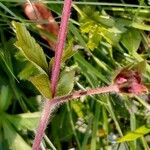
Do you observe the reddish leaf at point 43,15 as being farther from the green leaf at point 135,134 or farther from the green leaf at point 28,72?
the green leaf at point 135,134

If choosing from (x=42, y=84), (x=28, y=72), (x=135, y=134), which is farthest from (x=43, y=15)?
(x=42, y=84)

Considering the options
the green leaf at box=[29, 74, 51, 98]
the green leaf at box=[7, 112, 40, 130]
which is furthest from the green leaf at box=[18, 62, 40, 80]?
the green leaf at box=[29, 74, 51, 98]

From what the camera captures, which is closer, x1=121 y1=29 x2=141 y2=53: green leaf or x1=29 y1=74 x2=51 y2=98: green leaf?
x1=29 y1=74 x2=51 y2=98: green leaf

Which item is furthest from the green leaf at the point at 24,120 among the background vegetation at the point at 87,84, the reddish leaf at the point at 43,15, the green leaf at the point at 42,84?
the green leaf at the point at 42,84

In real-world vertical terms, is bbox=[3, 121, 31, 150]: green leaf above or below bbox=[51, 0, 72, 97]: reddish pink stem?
below

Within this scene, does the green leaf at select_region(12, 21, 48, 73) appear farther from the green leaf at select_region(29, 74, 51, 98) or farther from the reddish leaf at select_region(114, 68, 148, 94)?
the reddish leaf at select_region(114, 68, 148, 94)
